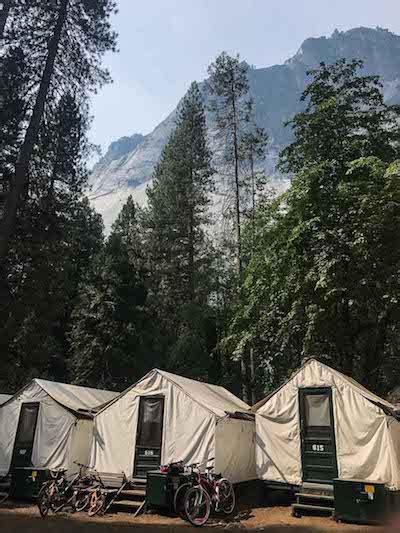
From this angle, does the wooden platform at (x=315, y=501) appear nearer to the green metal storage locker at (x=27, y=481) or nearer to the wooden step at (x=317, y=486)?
the wooden step at (x=317, y=486)

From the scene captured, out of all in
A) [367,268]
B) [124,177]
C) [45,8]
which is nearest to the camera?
[45,8]

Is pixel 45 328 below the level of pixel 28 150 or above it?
below

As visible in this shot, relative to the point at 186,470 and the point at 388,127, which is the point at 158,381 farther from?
the point at 388,127

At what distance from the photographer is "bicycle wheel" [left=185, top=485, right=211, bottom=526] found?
28.3ft

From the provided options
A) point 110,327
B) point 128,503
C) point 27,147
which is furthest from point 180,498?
point 110,327

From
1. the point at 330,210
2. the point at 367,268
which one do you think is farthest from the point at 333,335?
the point at 330,210

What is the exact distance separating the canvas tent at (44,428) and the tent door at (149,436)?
1859mm

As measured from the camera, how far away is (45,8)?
11.2 metres

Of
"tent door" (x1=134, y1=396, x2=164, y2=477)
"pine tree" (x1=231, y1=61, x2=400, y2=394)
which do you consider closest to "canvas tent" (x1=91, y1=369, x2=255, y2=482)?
"tent door" (x1=134, y1=396, x2=164, y2=477)

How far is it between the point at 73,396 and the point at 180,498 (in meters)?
5.75

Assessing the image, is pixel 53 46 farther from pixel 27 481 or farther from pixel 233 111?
pixel 233 111

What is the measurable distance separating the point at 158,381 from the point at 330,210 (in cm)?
730

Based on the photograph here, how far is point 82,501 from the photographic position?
10.3m

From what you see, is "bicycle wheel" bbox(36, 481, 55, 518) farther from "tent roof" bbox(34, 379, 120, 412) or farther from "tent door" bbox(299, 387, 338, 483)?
"tent door" bbox(299, 387, 338, 483)
